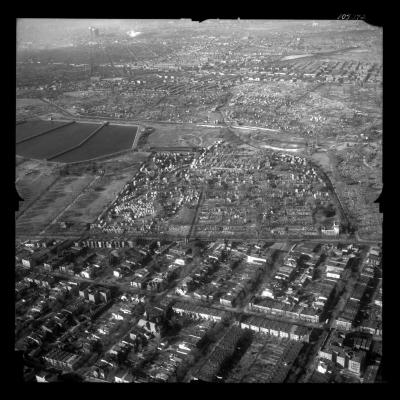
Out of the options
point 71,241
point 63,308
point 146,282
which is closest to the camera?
point 63,308

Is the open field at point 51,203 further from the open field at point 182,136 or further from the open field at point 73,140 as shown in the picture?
the open field at point 182,136

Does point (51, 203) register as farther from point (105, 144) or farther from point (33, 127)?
point (33, 127)

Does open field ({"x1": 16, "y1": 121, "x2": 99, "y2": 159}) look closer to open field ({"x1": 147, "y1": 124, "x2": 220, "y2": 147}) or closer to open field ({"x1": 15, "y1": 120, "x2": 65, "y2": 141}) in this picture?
open field ({"x1": 15, "y1": 120, "x2": 65, "y2": 141})

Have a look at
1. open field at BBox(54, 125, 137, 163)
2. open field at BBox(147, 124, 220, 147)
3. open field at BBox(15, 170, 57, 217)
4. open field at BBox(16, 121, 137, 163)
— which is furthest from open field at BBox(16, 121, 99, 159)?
open field at BBox(147, 124, 220, 147)
